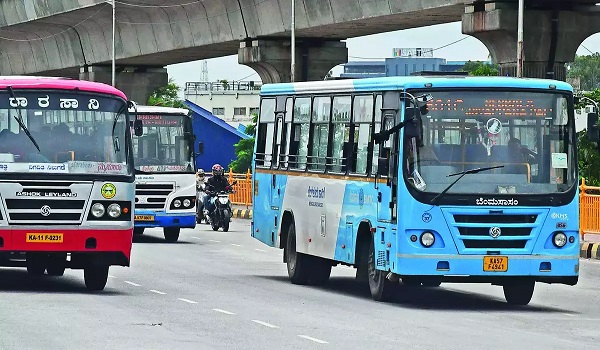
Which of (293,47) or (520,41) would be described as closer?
(520,41)

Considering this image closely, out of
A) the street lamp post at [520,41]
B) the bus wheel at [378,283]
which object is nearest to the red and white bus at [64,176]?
the bus wheel at [378,283]

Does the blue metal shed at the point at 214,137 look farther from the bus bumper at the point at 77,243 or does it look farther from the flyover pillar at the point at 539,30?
the bus bumper at the point at 77,243

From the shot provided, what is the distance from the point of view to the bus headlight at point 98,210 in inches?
746

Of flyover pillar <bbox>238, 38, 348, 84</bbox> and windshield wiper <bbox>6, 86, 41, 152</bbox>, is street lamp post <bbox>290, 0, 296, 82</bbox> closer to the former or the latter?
flyover pillar <bbox>238, 38, 348, 84</bbox>

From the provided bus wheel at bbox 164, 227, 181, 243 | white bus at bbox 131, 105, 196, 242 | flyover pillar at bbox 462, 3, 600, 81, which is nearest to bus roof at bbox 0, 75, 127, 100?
white bus at bbox 131, 105, 196, 242

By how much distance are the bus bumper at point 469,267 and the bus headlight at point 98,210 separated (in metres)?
3.83

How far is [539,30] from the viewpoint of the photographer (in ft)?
115

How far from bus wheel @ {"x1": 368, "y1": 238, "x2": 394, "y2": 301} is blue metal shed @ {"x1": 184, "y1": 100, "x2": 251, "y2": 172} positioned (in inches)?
3177

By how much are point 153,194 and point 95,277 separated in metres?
13.1

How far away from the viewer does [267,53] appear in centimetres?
4809

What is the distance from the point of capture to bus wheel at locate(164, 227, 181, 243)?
33219mm

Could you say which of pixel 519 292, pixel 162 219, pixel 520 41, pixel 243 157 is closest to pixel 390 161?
pixel 519 292

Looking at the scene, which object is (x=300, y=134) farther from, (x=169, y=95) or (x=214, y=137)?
(x=169, y=95)

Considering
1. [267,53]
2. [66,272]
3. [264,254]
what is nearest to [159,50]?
[267,53]
